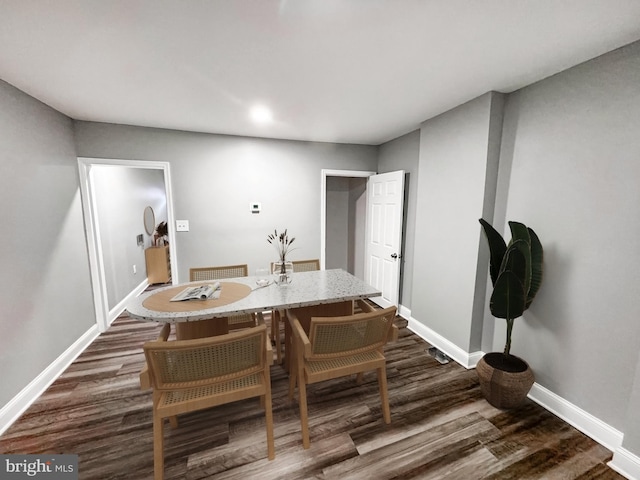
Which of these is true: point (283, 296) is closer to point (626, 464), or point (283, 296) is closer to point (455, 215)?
point (455, 215)

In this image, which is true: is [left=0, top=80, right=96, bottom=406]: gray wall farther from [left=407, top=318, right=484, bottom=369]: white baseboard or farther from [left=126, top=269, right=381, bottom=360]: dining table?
[left=407, top=318, right=484, bottom=369]: white baseboard

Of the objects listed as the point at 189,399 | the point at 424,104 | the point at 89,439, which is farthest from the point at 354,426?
the point at 424,104

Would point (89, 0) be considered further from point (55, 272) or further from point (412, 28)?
point (55, 272)

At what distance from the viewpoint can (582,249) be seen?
5.48ft

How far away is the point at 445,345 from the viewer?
257 centimetres

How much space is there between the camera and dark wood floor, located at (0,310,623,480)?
1.44m

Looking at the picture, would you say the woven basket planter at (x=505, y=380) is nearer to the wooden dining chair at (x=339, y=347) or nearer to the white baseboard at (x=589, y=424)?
the white baseboard at (x=589, y=424)

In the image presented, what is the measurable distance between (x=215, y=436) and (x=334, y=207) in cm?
347

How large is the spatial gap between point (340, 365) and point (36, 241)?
2640 millimetres

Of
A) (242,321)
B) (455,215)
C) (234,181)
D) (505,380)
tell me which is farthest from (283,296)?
(234,181)

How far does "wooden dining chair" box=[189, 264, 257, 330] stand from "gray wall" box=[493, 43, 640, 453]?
235cm

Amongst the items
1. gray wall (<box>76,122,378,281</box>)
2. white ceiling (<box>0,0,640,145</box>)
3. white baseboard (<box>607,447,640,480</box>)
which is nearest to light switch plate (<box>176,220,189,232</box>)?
gray wall (<box>76,122,378,281</box>)

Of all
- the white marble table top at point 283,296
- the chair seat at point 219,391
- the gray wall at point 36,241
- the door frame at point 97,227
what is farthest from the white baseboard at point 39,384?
the chair seat at point 219,391

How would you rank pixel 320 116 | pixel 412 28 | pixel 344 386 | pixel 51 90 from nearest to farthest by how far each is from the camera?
1. pixel 412 28
2. pixel 51 90
3. pixel 344 386
4. pixel 320 116
